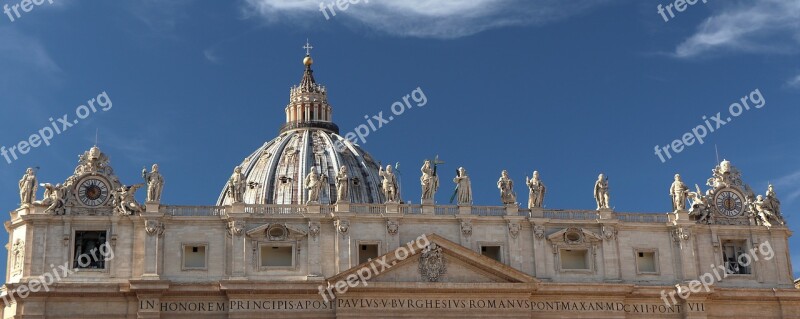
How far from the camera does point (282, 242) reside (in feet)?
228

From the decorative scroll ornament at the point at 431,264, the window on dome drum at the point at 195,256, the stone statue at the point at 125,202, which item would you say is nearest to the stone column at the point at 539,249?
the decorative scroll ornament at the point at 431,264

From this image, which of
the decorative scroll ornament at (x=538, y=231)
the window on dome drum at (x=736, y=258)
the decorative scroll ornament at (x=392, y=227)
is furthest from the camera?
the window on dome drum at (x=736, y=258)

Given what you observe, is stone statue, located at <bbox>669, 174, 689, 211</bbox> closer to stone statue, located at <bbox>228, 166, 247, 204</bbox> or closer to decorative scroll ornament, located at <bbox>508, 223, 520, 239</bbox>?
decorative scroll ornament, located at <bbox>508, 223, 520, 239</bbox>

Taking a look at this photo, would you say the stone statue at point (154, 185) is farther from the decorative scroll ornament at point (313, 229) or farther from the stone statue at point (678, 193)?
the stone statue at point (678, 193)

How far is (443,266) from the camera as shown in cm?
6962

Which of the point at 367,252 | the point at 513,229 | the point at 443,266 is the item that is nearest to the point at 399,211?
the point at 367,252

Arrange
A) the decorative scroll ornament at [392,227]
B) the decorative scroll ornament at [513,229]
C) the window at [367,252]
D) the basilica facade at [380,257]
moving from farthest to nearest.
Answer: the decorative scroll ornament at [513,229] → the window at [367,252] → the decorative scroll ornament at [392,227] → the basilica facade at [380,257]

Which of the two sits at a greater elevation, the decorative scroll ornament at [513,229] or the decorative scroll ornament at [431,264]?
the decorative scroll ornament at [513,229]

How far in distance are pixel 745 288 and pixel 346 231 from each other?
2356 centimetres

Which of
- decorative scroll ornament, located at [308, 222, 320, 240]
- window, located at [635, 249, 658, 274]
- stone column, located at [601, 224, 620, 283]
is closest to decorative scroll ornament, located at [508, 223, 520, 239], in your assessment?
stone column, located at [601, 224, 620, 283]

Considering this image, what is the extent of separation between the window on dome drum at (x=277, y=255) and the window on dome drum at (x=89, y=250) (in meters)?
8.56

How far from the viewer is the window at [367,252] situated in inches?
2763

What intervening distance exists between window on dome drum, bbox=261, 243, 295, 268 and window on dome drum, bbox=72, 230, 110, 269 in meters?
8.56

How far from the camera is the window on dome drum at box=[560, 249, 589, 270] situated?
72438 millimetres
